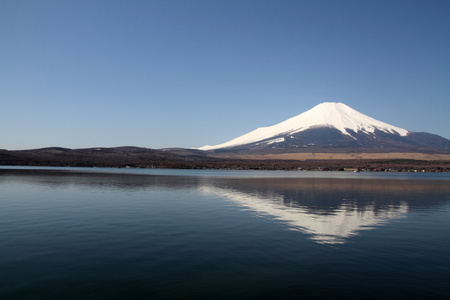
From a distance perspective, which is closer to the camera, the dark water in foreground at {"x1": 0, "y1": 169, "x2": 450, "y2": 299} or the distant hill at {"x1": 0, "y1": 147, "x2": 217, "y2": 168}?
the dark water in foreground at {"x1": 0, "y1": 169, "x2": 450, "y2": 299}

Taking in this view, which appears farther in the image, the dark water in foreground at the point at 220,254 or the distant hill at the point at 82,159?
the distant hill at the point at 82,159

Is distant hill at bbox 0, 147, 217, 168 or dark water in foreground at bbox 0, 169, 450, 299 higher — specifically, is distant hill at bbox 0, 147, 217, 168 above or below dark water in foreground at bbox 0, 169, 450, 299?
above

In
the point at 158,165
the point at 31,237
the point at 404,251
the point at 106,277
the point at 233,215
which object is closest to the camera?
the point at 106,277

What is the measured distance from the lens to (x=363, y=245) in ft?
48.1

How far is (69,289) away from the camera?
367 inches

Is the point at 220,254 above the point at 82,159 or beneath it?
beneath

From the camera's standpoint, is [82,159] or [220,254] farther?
[82,159]

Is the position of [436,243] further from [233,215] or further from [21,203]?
[21,203]

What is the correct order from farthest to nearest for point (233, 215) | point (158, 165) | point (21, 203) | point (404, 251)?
point (158, 165) → point (21, 203) → point (233, 215) → point (404, 251)

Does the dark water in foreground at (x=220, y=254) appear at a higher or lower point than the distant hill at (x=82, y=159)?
lower

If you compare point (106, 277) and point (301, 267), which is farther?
point (301, 267)

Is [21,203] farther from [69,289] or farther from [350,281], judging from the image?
[350,281]

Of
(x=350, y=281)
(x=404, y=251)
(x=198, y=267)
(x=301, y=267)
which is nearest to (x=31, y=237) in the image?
(x=198, y=267)

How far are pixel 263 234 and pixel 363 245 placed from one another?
456 cm
